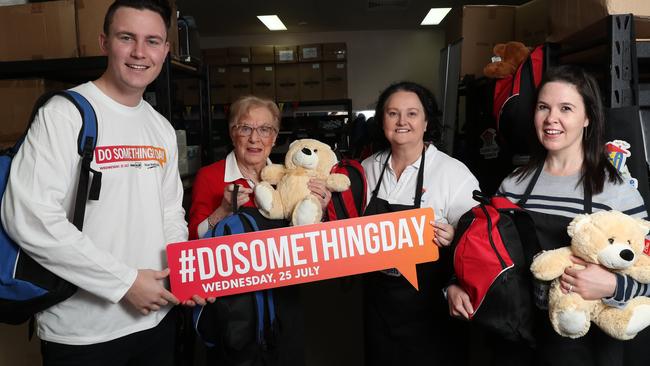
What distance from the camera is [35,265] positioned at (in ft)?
3.66

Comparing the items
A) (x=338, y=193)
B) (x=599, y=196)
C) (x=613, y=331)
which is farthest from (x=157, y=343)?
(x=599, y=196)

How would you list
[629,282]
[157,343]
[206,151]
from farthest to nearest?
1. [206,151]
2. [157,343]
3. [629,282]

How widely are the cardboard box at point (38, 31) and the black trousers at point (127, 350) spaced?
163cm

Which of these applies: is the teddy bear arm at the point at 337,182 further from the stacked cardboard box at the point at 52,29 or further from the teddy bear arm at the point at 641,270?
the stacked cardboard box at the point at 52,29

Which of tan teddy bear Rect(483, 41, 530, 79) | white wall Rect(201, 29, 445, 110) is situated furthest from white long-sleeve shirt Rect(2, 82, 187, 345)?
white wall Rect(201, 29, 445, 110)

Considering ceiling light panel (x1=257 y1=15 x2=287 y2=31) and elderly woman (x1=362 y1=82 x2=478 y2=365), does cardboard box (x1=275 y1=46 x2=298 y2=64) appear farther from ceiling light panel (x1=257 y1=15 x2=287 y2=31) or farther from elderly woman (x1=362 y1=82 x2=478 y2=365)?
elderly woman (x1=362 y1=82 x2=478 y2=365)

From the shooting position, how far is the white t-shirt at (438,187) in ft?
5.03

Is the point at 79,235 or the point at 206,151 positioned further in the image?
the point at 206,151

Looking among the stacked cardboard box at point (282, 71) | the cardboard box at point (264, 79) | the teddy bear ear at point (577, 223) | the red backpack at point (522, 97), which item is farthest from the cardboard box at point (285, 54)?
the teddy bear ear at point (577, 223)

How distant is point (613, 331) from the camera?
109cm

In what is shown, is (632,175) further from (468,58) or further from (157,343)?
(468,58)

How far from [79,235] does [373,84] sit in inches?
286

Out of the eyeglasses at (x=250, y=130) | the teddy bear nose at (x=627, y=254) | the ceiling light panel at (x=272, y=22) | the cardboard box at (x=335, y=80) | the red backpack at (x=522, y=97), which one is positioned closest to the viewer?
the teddy bear nose at (x=627, y=254)

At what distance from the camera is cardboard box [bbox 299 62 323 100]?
6.73 m
